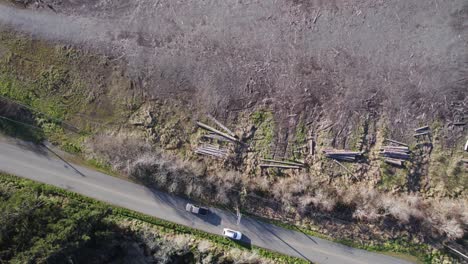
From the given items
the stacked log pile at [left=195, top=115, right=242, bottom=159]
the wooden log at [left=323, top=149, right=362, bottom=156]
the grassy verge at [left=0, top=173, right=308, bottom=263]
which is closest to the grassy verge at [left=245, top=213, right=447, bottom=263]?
the grassy verge at [left=0, top=173, right=308, bottom=263]

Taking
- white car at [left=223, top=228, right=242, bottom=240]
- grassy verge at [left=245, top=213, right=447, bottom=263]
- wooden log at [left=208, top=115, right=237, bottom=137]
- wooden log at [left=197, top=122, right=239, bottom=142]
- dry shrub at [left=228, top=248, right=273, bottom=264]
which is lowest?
dry shrub at [left=228, top=248, right=273, bottom=264]

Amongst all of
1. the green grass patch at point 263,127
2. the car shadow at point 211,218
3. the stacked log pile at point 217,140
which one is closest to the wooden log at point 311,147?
the green grass patch at point 263,127

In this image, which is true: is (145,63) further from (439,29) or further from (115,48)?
(439,29)

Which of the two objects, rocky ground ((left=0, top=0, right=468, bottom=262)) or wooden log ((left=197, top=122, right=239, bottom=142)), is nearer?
rocky ground ((left=0, top=0, right=468, bottom=262))

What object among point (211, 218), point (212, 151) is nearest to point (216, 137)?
point (212, 151)

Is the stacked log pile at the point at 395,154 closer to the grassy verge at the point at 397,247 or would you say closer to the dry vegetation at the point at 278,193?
the dry vegetation at the point at 278,193

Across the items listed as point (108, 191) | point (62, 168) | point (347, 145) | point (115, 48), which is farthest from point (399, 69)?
point (62, 168)

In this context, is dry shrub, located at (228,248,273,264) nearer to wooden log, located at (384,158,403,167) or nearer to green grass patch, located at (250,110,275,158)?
green grass patch, located at (250,110,275,158)
